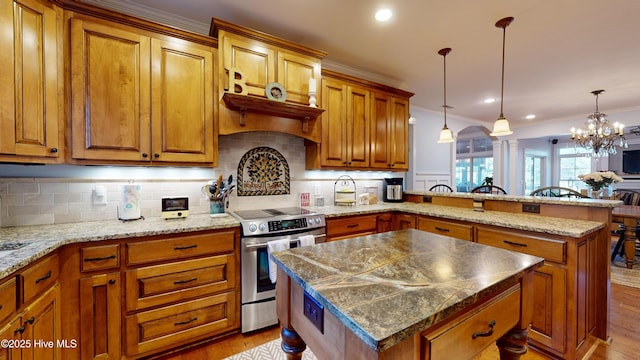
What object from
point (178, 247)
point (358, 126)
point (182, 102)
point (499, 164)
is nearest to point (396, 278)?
point (178, 247)

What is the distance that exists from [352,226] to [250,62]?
6.20 feet

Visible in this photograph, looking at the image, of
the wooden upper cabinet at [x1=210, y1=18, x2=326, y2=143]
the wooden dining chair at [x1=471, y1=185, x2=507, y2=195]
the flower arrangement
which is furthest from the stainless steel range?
the flower arrangement

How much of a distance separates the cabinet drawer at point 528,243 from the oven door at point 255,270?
5.72 ft

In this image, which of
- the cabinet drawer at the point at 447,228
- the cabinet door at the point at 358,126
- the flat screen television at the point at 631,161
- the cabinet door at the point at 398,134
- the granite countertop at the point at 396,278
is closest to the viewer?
the granite countertop at the point at 396,278

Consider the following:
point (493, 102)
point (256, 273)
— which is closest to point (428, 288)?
point (256, 273)

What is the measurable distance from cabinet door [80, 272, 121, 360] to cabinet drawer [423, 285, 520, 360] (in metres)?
1.92

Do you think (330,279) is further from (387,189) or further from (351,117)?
(387,189)

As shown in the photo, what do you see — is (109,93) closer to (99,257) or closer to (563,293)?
(99,257)

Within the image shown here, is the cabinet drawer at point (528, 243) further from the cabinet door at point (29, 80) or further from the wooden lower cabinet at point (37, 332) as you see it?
the cabinet door at point (29, 80)

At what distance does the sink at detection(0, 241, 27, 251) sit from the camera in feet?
4.42

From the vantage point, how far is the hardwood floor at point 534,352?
1.91 metres

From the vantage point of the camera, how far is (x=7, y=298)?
1.11 meters

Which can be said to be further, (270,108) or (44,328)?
(270,108)

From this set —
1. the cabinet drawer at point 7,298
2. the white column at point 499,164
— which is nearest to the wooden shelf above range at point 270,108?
the cabinet drawer at point 7,298
